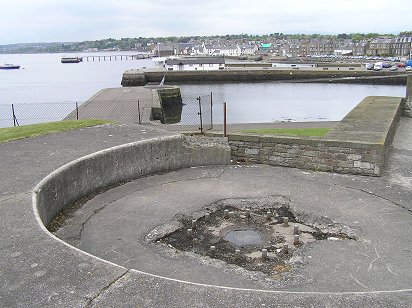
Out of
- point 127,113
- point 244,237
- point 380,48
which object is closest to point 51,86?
point 127,113

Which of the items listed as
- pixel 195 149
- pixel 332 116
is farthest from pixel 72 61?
pixel 195 149

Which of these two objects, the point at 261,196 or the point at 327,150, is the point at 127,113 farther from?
the point at 261,196

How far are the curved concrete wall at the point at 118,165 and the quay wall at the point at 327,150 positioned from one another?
656 millimetres

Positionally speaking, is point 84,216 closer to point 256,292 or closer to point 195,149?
point 195,149

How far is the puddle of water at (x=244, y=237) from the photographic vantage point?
7.19m

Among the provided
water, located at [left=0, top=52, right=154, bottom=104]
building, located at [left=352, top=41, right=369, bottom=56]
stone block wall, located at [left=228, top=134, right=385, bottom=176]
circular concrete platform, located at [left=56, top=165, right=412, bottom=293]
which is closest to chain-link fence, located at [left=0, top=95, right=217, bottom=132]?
stone block wall, located at [left=228, top=134, right=385, bottom=176]

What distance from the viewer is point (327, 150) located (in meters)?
10.7

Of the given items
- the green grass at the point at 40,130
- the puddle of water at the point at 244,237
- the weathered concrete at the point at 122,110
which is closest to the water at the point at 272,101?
the weathered concrete at the point at 122,110

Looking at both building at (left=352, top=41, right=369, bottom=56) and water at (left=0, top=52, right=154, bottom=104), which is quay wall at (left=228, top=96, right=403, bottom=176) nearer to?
water at (left=0, top=52, right=154, bottom=104)

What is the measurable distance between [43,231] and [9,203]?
1.48 metres

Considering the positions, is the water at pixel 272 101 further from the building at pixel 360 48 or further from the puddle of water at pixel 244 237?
the building at pixel 360 48

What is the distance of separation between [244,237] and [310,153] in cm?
430

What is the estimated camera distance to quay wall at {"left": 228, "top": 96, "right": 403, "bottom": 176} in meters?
10.3

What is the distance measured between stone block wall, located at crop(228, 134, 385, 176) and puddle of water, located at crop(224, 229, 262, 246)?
13.0 ft
